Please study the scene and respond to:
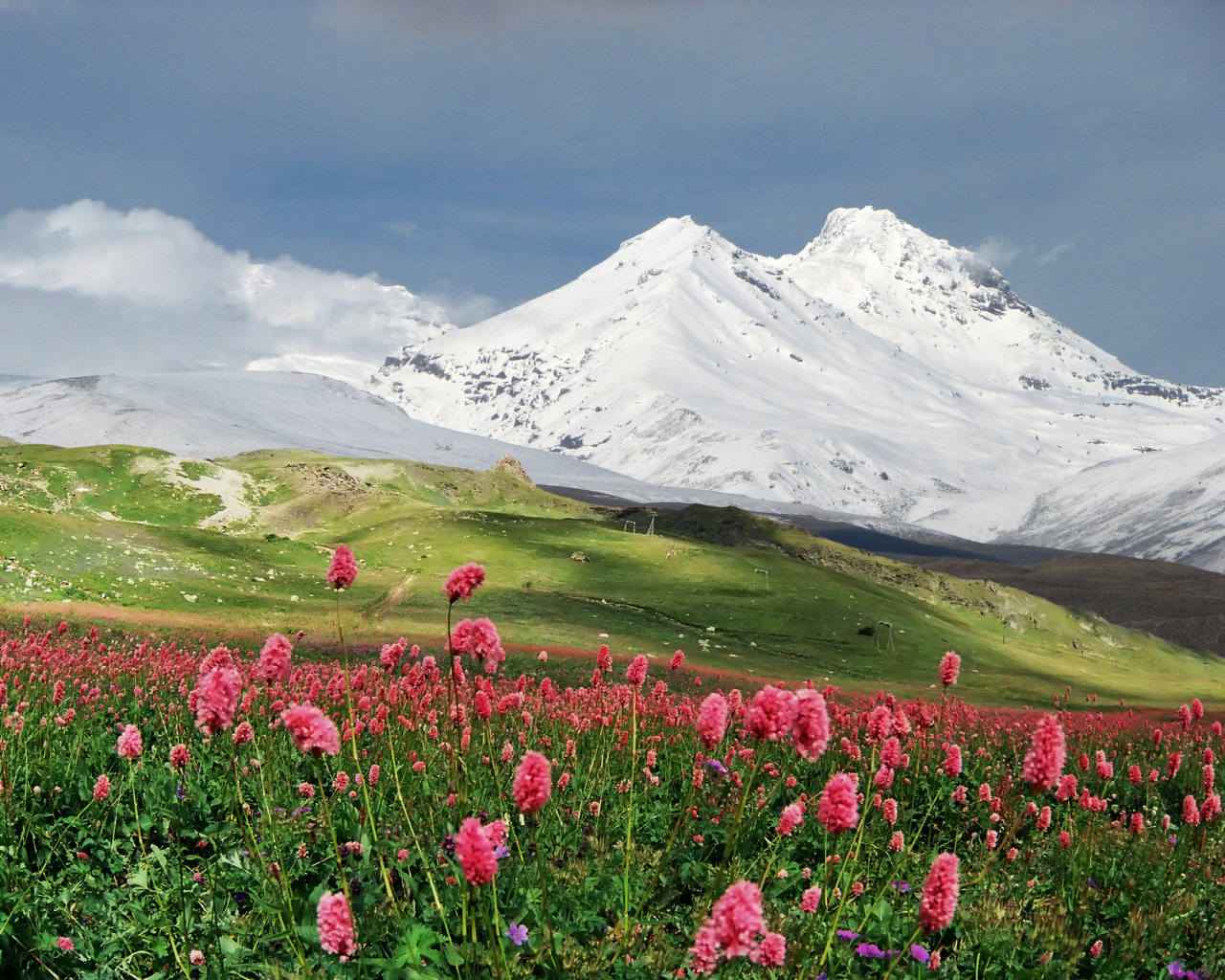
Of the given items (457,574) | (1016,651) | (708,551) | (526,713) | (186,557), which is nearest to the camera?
(457,574)

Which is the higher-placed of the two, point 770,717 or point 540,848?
point 770,717

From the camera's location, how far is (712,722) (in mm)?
4309

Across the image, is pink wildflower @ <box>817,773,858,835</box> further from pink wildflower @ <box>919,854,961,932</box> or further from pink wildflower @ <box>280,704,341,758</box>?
pink wildflower @ <box>280,704,341,758</box>

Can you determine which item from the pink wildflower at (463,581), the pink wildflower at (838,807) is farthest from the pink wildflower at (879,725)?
the pink wildflower at (463,581)

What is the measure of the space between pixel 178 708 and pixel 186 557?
3739 cm

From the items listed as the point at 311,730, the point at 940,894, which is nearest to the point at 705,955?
the point at 940,894

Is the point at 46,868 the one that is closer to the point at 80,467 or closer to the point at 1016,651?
the point at 1016,651

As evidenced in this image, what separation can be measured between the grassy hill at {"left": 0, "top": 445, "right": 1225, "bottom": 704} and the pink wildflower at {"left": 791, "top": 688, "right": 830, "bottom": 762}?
25.0 m

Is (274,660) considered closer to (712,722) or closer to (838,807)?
(712,722)

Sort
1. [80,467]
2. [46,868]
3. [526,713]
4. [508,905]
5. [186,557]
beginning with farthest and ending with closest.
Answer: [80,467]
[186,557]
[526,713]
[46,868]
[508,905]

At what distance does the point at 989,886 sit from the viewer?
6.66 metres

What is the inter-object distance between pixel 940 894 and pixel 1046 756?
1.15 metres

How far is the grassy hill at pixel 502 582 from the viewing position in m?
38.2

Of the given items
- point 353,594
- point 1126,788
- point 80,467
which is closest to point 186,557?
point 353,594
